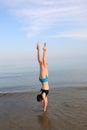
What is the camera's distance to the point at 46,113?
33.4 ft

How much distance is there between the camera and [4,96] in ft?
48.6

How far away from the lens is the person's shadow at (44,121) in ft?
28.2

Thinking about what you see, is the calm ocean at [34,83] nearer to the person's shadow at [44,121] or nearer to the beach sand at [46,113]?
the beach sand at [46,113]

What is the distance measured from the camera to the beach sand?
28.3 feet

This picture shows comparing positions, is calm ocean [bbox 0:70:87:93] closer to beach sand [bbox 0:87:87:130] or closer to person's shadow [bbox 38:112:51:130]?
beach sand [bbox 0:87:87:130]

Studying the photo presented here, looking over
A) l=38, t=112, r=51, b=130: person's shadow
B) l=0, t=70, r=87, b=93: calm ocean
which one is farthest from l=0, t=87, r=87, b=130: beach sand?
l=0, t=70, r=87, b=93: calm ocean

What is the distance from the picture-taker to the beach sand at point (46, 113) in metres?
8.63

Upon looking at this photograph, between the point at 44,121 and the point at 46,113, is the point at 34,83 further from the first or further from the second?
the point at 44,121

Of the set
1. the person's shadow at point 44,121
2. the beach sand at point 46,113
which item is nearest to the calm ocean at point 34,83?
the beach sand at point 46,113

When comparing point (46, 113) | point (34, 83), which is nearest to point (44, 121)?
point (46, 113)

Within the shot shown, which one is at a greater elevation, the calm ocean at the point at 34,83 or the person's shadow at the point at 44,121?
the calm ocean at the point at 34,83

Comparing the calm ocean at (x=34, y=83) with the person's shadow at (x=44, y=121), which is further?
the calm ocean at (x=34, y=83)

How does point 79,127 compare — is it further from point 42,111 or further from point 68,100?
point 68,100

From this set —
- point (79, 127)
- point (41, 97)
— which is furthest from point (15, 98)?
point (79, 127)
